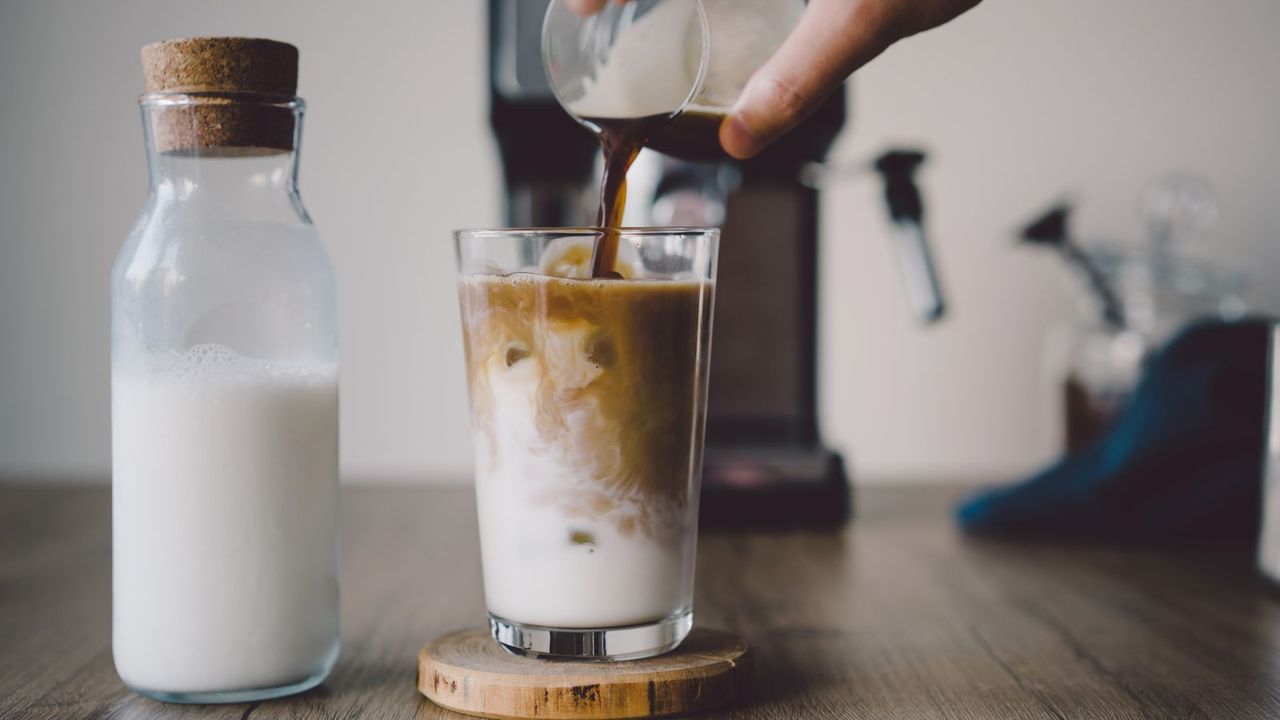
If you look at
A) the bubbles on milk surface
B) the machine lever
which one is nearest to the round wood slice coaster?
the bubbles on milk surface

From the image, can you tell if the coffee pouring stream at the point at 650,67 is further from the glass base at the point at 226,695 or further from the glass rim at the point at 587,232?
the glass base at the point at 226,695

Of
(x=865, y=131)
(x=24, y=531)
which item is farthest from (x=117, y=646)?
(x=865, y=131)

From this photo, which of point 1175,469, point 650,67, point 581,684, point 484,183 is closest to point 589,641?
point 581,684

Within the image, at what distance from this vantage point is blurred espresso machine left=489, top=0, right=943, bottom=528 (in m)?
1.03

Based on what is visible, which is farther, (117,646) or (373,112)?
(373,112)

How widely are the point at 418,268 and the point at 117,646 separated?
1.23 m

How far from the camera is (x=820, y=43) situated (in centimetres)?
56

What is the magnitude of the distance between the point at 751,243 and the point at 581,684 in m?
0.73

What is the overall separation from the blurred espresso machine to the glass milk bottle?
0.50 m

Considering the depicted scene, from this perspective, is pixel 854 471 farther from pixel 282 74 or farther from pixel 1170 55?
pixel 282 74

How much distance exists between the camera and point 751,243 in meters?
1.17

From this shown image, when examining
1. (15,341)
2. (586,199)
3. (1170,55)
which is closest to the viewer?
(586,199)

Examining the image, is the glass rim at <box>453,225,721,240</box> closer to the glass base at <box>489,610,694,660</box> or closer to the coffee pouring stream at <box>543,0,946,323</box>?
the coffee pouring stream at <box>543,0,946,323</box>

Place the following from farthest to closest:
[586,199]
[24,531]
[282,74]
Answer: [586,199]
[24,531]
[282,74]
